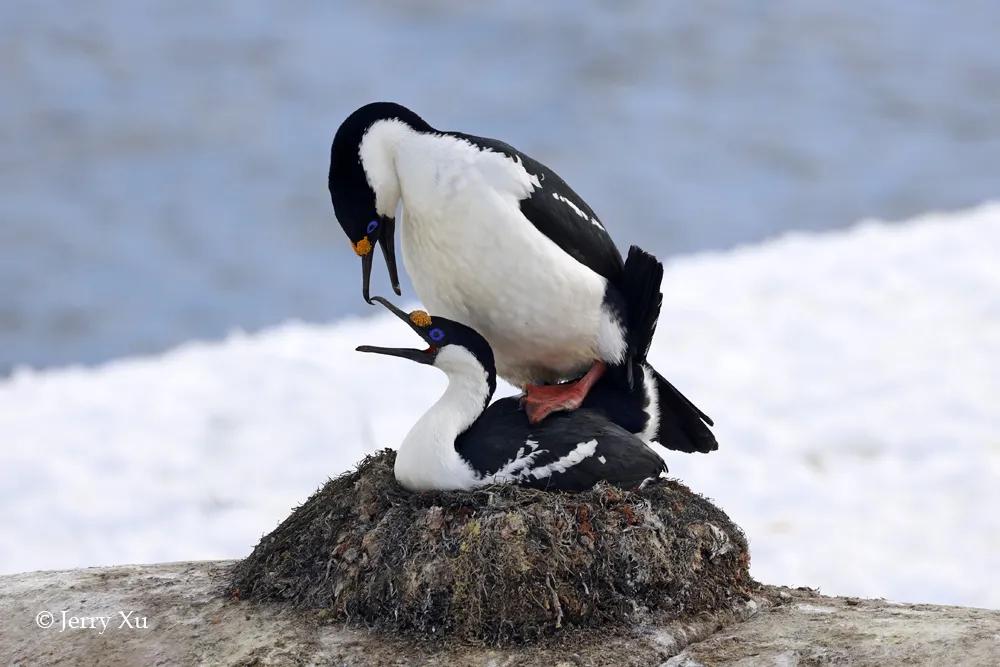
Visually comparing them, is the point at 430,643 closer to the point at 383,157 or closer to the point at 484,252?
the point at 484,252

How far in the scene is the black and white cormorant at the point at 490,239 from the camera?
427 cm

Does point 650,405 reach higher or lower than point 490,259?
lower

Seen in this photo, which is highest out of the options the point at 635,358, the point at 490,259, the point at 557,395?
the point at 490,259

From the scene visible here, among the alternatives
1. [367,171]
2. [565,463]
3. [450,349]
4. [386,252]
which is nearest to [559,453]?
[565,463]

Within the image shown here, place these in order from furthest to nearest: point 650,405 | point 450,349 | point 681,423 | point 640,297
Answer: point 681,423 < point 650,405 < point 640,297 < point 450,349

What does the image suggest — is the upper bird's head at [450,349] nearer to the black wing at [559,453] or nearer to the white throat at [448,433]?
the white throat at [448,433]

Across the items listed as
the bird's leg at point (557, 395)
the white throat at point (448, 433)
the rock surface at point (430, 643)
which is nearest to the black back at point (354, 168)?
the white throat at point (448, 433)

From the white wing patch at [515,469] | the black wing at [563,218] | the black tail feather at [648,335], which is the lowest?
the white wing patch at [515,469]

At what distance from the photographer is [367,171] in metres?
4.39

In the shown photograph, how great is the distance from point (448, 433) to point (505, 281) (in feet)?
1.78

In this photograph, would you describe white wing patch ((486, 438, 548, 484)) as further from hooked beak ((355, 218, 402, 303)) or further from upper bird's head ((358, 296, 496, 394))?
hooked beak ((355, 218, 402, 303))

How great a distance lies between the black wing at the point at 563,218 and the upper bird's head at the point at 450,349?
456 millimetres

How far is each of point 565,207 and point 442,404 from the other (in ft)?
2.69

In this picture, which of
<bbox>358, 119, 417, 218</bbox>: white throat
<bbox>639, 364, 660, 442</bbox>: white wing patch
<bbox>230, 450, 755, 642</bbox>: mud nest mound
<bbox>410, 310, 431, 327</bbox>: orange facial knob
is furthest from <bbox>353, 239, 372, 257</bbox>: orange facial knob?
<bbox>639, 364, 660, 442</bbox>: white wing patch
